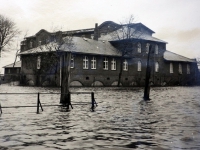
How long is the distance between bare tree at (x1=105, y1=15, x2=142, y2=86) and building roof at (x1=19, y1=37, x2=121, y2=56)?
1.05 m

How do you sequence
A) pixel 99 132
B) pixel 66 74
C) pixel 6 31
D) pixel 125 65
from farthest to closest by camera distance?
pixel 125 65
pixel 6 31
pixel 66 74
pixel 99 132

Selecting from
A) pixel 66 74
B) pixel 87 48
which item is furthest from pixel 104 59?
pixel 66 74

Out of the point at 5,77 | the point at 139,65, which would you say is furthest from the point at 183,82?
the point at 5,77

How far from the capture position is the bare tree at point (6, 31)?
33719mm

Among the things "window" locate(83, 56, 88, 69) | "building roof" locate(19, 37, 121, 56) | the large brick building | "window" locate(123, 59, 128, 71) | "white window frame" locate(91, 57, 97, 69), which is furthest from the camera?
"window" locate(123, 59, 128, 71)

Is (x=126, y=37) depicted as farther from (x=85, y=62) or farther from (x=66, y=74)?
(x=66, y=74)

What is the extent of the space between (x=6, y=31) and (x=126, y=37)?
1559 centimetres

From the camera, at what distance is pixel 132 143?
7746mm

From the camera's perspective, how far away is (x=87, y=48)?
43281mm

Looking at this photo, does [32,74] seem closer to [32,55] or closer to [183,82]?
[32,55]

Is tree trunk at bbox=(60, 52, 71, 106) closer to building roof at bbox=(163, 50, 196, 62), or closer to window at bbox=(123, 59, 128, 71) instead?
window at bbox=(123, 59, 128, 71)

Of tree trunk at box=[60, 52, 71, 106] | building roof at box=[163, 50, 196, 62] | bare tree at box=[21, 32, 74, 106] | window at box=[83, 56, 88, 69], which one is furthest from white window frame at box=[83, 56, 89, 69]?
tree trunk at box=[60, 52, 71, 106]

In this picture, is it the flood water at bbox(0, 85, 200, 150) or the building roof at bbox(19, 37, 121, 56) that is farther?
the building roof at bbox(19, 37, 121, 56)

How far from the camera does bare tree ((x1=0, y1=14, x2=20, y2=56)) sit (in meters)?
33.7
